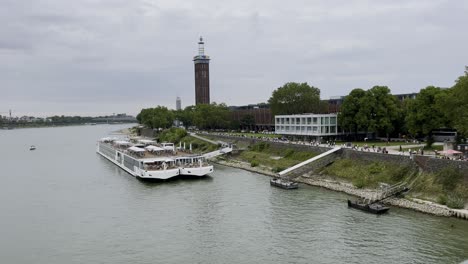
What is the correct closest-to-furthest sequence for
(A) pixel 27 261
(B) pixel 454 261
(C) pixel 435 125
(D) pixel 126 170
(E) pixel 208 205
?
1. (B) pixel 454 261
2. (A) pixel 27 261
3. (E) pixel 208 205
4. (C) pixel 435 125
5. (D) pixel 126 170

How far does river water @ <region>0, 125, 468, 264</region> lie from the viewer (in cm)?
3469

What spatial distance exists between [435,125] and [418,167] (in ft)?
57.5

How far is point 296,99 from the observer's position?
429ft

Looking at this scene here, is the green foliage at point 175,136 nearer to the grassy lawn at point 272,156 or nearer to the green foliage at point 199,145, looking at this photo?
the green foliage at point 199,145

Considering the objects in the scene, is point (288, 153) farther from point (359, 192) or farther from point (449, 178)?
point (449, 178)

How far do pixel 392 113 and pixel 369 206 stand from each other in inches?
1819

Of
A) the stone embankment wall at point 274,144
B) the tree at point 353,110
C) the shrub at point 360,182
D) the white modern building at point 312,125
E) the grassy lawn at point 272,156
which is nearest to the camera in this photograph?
the shrub at point 360,182

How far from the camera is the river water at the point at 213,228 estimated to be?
34.7m

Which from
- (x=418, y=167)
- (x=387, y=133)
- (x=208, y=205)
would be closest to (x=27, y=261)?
(x=208, y=205)

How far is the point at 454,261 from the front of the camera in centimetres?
3216

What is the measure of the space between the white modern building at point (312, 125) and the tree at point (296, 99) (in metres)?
20.1

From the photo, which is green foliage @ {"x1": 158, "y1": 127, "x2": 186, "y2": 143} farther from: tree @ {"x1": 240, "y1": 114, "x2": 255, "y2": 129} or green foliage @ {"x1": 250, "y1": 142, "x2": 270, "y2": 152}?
green foliage @ {"x1": 250, "y1": 142, "x2": 270, "y2": 152}

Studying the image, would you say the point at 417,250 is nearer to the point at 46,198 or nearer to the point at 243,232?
the point at 243,232

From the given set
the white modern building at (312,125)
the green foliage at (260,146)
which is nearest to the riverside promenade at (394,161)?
the green foliage at (260,146)
